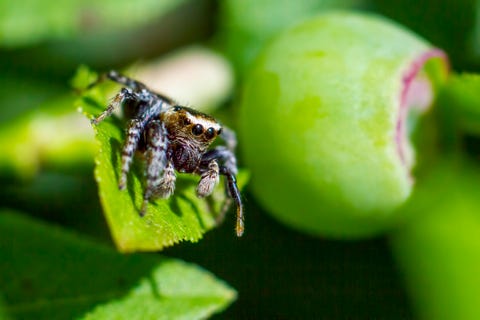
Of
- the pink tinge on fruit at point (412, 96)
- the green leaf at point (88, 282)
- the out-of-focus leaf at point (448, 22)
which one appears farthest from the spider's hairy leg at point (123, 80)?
the out-of-focus leaf at point (448, 22)

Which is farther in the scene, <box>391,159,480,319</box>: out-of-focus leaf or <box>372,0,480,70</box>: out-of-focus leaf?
<box>372,0,480,70</box>: out-of-focus leaf

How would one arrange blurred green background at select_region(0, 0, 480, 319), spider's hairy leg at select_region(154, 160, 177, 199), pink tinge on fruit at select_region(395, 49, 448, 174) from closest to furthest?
spider's hairy leg at select_region(154, 160, 177, 199), pink tinge on fruit at select_region(395, 49, 448, 174), blurred green background at select_region(0, 0, 480, 319)

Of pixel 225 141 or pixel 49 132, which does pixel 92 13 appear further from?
pixel 225 141

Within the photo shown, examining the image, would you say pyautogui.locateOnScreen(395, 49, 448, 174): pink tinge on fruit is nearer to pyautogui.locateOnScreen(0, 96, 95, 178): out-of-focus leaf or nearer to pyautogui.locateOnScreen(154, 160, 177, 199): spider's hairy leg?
pyautogui.locateOnScreen(154, 160, 177, 199): spider's hairy leg

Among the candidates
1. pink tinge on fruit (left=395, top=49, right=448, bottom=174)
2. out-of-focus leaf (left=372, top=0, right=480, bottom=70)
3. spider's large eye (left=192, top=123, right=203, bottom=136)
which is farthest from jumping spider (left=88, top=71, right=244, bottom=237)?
out-of-focus leaf (left=372, top=0, right=480, bottom=70)

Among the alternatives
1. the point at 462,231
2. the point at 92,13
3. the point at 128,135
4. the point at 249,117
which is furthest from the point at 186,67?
the point at 462,231

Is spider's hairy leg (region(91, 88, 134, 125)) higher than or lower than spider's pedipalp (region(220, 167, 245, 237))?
higher

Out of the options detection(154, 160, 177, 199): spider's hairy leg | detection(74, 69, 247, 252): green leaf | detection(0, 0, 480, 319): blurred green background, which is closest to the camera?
detection(74, 69, 247, 252): green leaf

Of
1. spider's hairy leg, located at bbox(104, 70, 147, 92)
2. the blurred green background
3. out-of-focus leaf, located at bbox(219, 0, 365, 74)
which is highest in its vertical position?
spider's hairy leg, located at bbox(104, 70, 147, 92)

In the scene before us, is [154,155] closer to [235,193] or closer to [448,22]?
[235,193]
